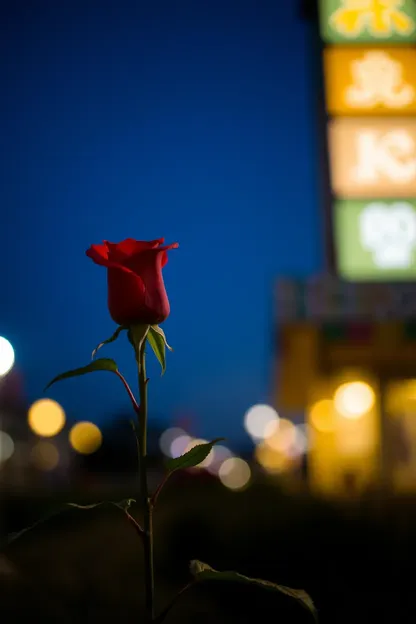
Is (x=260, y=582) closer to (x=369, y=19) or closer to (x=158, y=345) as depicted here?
(x=158, y=345)

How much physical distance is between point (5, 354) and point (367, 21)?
6.88 m

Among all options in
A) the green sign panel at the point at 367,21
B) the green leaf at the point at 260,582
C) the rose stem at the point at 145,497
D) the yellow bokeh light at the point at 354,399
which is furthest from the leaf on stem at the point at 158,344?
the yellow bokeh light at the point at 354,399

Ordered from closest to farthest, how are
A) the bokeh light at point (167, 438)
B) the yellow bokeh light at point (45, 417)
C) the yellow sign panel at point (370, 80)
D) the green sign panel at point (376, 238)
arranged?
the green sign panel at point (376, 238) < the yellow sign panel at point (370, 80) < the yellow bokeh light at point (45, 417) < the bokeh light at point (167, 438)

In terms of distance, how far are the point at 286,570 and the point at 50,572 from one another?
4.77ft

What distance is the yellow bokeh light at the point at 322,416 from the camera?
1479 centimetres

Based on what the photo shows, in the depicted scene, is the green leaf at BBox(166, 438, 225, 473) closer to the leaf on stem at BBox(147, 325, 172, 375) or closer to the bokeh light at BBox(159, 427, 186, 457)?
the leaf on stem at BBox(147, 325, 172, 375)

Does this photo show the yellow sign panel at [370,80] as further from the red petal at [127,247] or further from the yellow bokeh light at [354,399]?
the red petal at [127,247]

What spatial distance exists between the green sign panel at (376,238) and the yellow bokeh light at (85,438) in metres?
37.8

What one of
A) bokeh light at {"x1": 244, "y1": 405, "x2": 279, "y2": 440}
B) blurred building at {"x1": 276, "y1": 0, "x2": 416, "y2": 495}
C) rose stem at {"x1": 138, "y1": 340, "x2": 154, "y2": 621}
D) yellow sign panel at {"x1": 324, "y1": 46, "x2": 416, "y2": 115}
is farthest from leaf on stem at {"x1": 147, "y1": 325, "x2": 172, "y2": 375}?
bokeh light at {"x1": 244, "y1": 405, "x2": 279, "y2": 440}

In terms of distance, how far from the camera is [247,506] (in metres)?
6.99

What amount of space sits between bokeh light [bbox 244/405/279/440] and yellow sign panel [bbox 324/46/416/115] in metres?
36.4

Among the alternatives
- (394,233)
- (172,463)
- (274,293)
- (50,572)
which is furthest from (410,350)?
(172,463)

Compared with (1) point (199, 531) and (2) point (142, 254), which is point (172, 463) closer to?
(2) point (142, 254)

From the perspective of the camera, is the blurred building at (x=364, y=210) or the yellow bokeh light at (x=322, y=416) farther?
the yellow bokeh light at (x=322, y=416)
